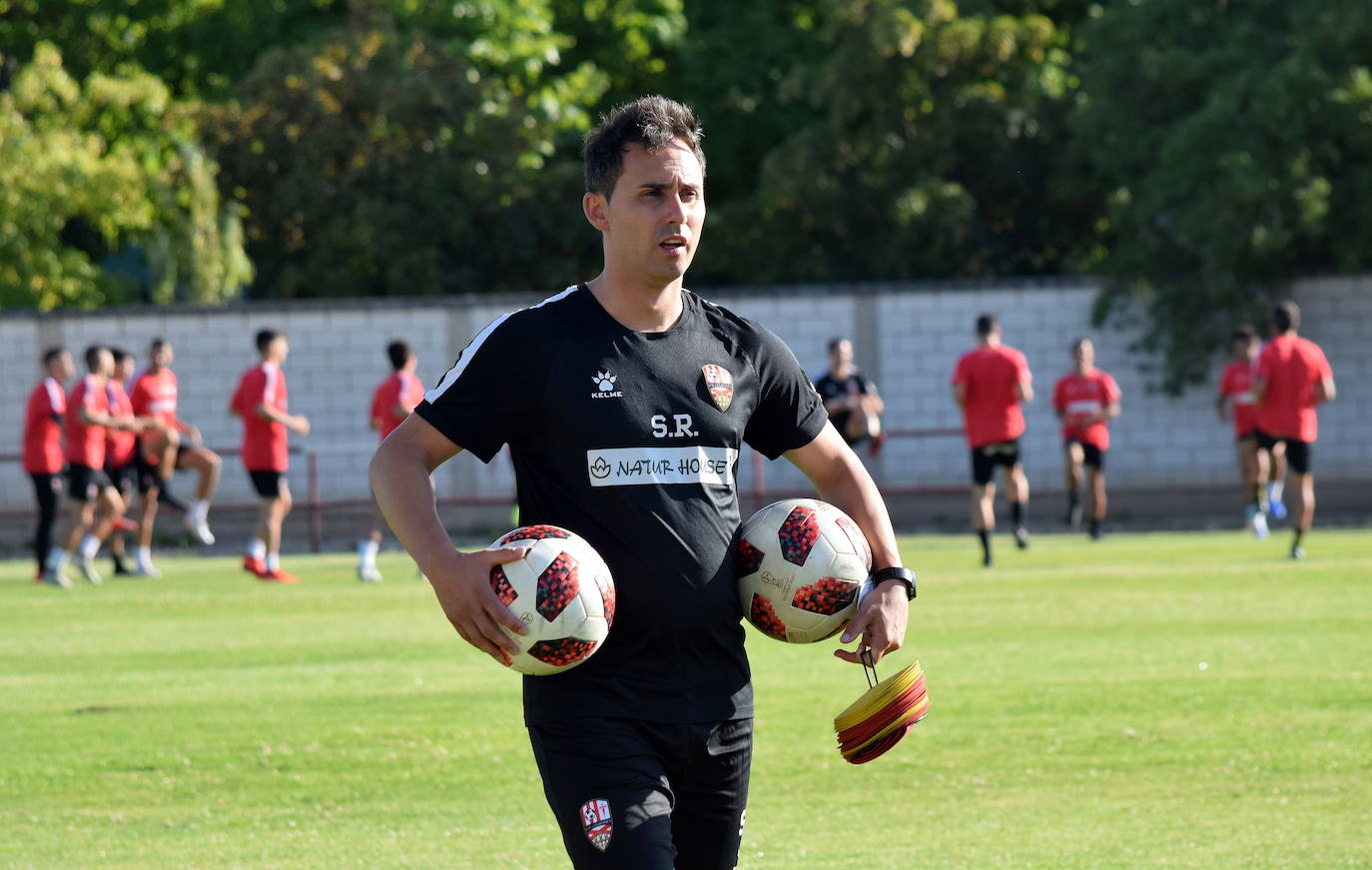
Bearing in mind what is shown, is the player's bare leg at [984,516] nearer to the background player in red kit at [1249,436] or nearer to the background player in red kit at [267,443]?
the background player in red kit at [1249,436]

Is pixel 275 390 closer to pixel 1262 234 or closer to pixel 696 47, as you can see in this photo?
pixel 1262 234

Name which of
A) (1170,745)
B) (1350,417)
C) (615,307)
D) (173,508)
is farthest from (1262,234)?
(615,307)

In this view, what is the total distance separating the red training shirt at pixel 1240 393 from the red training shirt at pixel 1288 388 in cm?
374

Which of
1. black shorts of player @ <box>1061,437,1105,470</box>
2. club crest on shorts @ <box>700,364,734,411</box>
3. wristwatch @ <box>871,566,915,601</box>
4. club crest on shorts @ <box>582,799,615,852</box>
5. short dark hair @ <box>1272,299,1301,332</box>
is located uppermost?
club crest on shorts @ <box>700,364,734,411</box>

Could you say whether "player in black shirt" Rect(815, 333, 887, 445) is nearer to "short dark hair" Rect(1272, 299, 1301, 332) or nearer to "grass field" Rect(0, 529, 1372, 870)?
"short dark hair" Rect(1272, 299, 1301, 332)

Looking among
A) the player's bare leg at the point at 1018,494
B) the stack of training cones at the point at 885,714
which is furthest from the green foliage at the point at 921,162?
the stack of training cones at the point at 885,714

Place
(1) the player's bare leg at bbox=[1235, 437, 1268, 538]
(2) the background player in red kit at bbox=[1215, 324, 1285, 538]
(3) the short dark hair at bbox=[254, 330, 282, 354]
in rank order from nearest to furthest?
(3) the short dark hair at bbox=[254, 330, 282, 354] < (1) the player's bare leg at bbox=[1235, 437, 1268, 538] < (2) the background player in red kit at bbox=[1215, 324, 1285, 538]

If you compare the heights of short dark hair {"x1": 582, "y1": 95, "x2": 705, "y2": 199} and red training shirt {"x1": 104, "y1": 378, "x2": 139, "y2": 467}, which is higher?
short dark hair {"x1": 582, "y1": 95, "x2": 705, "y2": 199}

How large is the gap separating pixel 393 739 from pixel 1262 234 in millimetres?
18472

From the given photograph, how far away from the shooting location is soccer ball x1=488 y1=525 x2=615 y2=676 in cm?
407

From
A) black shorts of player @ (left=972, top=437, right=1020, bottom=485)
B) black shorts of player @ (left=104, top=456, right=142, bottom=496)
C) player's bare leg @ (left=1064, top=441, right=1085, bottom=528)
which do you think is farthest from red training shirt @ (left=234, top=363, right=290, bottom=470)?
player's bare leg @ (left=1064, top=441, right=1085, bottom=528)

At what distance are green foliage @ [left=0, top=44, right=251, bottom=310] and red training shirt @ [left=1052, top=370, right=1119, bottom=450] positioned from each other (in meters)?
14.8

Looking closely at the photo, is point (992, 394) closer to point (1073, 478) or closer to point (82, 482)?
point (1073, 478)

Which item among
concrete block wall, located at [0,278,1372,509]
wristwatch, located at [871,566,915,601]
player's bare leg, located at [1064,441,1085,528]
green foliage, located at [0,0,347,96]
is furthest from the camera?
green foliage, located at [0,0,347,96]
